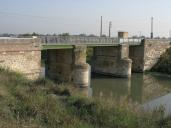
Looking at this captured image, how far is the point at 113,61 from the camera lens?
41.8 meters

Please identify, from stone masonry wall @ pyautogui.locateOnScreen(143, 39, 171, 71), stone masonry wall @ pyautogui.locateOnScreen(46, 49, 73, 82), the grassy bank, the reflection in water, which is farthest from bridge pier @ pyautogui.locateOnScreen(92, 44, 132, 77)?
the grassy bank

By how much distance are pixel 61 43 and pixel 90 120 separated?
21.7 meters

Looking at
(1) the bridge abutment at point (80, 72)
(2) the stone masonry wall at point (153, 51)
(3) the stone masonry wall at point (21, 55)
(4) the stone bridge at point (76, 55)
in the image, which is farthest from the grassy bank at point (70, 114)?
(2) the stone masonry wall at point (153, 51)

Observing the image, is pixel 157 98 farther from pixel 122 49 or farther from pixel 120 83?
pixel 122 49

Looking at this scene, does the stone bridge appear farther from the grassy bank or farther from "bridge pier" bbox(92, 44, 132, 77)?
the grassy bank

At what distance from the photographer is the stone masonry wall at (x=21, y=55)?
82.8ft

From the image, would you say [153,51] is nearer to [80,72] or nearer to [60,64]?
[60,64]

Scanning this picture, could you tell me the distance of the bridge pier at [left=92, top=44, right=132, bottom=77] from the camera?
133 ft

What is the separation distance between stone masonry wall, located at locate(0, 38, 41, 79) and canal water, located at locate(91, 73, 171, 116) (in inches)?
233

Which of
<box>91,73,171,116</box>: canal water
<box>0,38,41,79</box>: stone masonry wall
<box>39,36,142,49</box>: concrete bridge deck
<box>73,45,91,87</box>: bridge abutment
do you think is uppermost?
<box>39,36,142,49</box>: concrete bridge deck

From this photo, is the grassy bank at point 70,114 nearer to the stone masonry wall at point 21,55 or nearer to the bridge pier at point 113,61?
the stone masonry wall at point 21,55

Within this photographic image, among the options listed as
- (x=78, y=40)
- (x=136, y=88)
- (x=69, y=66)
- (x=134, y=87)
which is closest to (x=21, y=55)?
(x=69, y=66)

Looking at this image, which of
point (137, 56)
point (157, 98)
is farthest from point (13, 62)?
point (137, 56)

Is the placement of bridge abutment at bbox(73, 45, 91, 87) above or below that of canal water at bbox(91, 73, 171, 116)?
above
